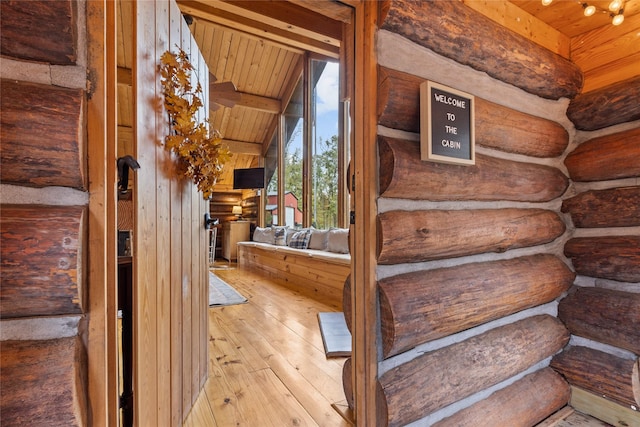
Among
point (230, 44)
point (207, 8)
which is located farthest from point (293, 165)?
point (207, 8)

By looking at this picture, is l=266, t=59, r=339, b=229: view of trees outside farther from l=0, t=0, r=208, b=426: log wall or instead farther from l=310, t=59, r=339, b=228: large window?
l=0, t=0, r=208, b=426: log wall

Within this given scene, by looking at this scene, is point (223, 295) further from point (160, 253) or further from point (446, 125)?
point (446, 125)

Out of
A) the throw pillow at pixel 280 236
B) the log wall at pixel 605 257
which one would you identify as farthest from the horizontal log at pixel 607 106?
the throw pillow at pixel 280 236

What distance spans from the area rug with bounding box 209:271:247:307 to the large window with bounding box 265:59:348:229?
2.01 meters

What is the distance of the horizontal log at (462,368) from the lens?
1137mm

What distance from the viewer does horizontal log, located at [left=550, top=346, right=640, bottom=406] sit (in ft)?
4.99

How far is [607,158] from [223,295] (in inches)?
157

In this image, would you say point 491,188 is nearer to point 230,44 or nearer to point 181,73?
point 181,73

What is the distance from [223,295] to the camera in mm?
3900

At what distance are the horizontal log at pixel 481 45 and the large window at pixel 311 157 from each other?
10.8 feet

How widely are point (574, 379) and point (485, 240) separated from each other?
1.13 m

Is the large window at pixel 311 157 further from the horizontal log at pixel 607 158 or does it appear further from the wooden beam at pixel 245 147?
the horizontal log at pixel 607 158

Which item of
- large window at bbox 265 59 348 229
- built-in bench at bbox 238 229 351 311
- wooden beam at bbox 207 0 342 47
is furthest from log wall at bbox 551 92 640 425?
large window at bbox 265 59 348 229

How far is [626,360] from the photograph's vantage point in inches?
60.8
